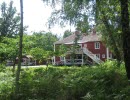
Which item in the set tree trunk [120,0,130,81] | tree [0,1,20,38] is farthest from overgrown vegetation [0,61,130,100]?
tree [0,1,20,38]

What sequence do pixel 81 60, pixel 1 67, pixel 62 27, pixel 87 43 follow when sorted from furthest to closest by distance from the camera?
1. pixel 87 43
2. pixel 81 60
3. pixel 1 67
4. pixel 62 27

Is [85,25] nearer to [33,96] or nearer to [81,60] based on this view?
[33,96]

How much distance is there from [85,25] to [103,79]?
107 inches

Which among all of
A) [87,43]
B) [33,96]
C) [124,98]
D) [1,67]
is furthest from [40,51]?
[87,43]

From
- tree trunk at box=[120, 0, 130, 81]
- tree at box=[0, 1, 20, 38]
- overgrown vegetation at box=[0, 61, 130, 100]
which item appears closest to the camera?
overgrown vegetation at box=[0, 61, 130, 100]

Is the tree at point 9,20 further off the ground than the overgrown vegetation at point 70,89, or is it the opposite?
the tree at point 9,20

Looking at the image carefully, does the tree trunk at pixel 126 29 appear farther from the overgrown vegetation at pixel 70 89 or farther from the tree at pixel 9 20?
the tree at pixel 9 20

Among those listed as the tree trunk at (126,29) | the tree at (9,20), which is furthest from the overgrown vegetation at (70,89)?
the tree at (9,20)

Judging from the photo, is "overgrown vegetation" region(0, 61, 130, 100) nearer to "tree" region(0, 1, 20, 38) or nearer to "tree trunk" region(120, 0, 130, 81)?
"tree trunk" region(120, 0, 130, 81)

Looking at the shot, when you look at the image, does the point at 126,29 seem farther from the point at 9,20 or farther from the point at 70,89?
the point at 9,20

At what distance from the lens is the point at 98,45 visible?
58.9 meters

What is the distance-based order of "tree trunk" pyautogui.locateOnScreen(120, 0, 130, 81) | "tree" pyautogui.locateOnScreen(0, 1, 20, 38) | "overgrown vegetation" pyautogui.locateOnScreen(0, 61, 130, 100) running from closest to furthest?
"overgrown vegetation" pyautogui.locateOnScreen(0, 61, 130, 100) < "tree trunk" pyautogui.locateOnScreen(120, 0, 130, 81) < "tree" pyautogui.locateOnScreen(0, 1, 20, 38)

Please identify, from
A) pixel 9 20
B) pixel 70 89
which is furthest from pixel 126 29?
pixel 9 20

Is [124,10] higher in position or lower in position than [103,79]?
higher
